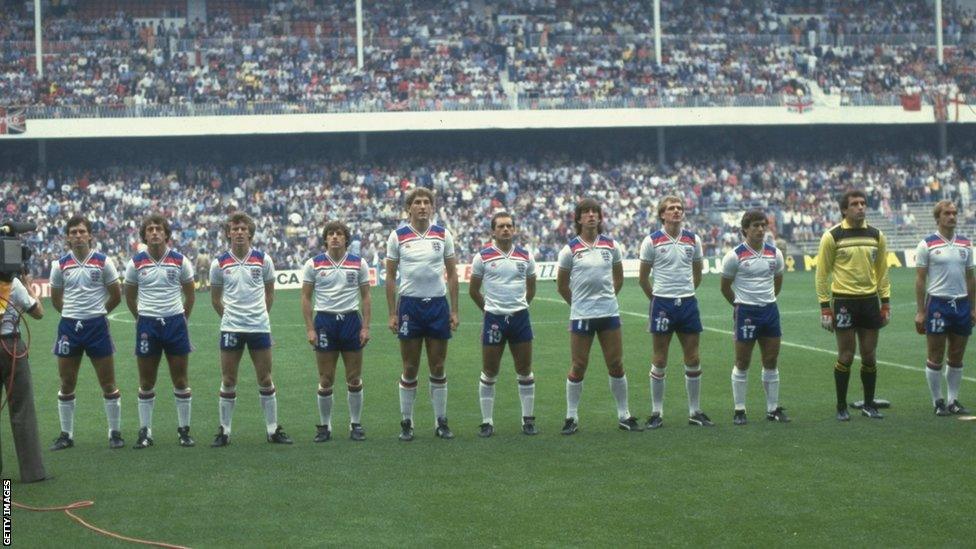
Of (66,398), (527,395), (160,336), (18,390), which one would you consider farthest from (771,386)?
(18,390)

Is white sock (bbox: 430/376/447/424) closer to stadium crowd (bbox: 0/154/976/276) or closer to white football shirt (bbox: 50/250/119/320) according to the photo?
white football shirt (bbox: 50/250/119/320)

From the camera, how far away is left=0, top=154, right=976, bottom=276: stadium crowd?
46.8 m

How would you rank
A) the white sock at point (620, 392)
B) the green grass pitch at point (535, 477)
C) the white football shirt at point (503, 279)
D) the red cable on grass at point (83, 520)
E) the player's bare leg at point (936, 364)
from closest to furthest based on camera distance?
the red cable on grass at point (83, 520)
the green grass pitch at point (535, 477)
the white football shirt at point (503, 279)
the white sock at point (620, 392)
the player's bare leg at point (936, 364)

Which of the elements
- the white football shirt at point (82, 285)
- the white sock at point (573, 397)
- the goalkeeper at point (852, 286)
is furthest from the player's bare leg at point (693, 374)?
the white football shirt at point (82, 285)

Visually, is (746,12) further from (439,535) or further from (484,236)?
(439,535)

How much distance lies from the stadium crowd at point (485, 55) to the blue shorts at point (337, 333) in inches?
1495

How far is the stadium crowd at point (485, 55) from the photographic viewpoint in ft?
165

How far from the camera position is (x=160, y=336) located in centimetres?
1180

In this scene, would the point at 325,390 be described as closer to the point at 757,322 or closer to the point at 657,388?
the point at 657,388

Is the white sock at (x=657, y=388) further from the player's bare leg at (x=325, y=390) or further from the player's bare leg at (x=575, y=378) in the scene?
the player's bare leg at (x=325, y=390)

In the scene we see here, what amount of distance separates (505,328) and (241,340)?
7.97 ft

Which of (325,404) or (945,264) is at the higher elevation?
(945,264)

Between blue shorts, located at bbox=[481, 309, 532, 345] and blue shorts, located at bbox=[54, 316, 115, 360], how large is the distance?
3501mm

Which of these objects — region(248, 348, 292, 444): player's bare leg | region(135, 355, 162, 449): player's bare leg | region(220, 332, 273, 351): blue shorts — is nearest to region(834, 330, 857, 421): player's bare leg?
region(248, 348, 292, 444): player's bare leg
